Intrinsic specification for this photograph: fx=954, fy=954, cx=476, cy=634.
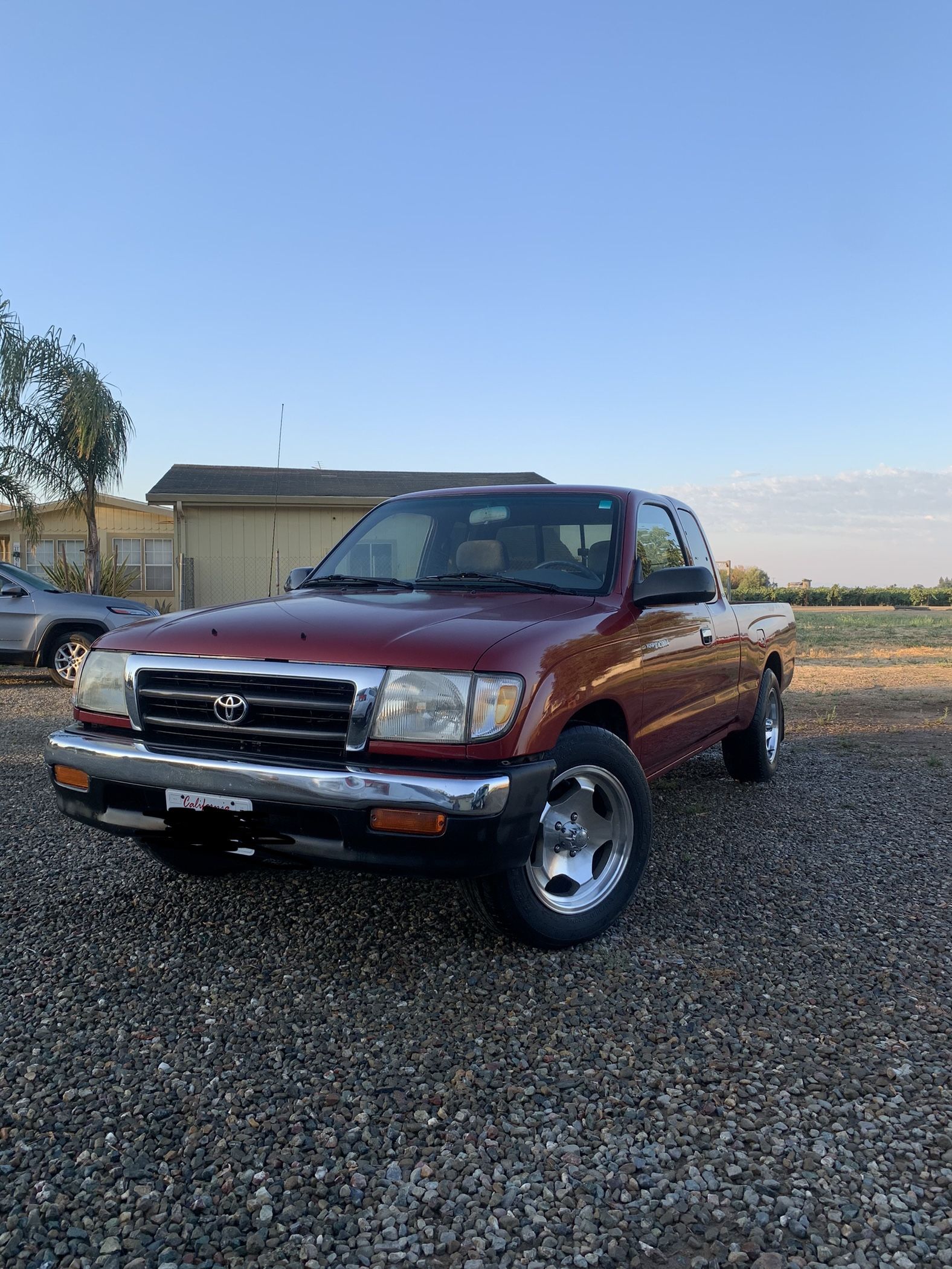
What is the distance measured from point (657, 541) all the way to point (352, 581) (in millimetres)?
1526

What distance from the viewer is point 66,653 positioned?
11.5 meters

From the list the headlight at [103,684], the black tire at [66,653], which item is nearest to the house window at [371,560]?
the headlight at [103,684]

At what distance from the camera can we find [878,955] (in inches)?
137

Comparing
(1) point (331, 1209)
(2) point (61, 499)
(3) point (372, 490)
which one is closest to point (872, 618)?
(3) point (372, 490)

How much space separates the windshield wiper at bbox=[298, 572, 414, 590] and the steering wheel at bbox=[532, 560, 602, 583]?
595 mm

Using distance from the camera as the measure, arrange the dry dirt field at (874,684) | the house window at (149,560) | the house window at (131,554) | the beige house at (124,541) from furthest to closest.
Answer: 1. the house window at (149,560)
2. the house window at (131,554)
3. the beige house at (124,541)
4. the dry dirt field at (874,684)

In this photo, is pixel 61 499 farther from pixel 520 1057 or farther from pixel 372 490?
pixel 520 1057

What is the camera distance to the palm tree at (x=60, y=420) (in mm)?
16188

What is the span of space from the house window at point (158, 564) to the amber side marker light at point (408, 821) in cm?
1933

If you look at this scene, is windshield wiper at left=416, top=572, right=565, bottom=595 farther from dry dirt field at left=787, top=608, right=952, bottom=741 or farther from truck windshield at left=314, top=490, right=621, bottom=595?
dry dirt field at left=787, top=608, right=952, bottom=741

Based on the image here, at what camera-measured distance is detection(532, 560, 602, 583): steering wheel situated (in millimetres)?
4133

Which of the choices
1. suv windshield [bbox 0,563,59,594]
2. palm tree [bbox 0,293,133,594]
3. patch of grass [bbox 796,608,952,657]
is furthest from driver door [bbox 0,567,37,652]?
patch of grass [bbox 796,608,952,657]

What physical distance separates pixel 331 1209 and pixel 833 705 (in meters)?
9.68

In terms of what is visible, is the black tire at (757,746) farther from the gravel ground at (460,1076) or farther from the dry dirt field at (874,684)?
the dry dirt field at (874,684)
